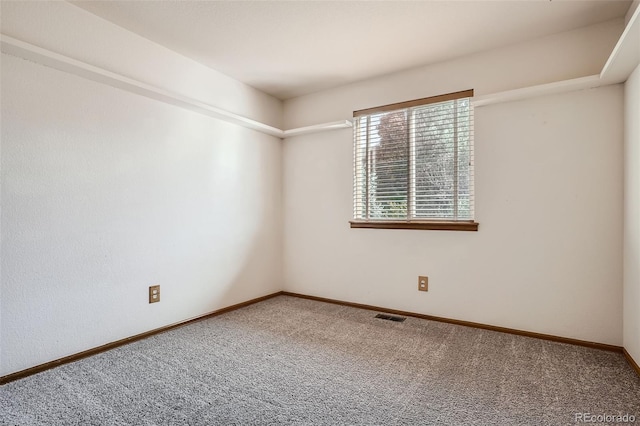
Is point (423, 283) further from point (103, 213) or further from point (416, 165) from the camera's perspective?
point (103, 213)

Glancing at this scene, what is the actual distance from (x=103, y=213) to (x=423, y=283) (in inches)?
100

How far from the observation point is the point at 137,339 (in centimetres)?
226

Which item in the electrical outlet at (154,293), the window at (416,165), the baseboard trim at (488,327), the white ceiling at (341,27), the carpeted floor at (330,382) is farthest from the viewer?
the window at (416,165)

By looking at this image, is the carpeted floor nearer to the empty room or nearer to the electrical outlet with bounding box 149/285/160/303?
the empty room

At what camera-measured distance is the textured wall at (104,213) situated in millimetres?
1753

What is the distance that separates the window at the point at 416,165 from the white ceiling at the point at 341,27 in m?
0.43

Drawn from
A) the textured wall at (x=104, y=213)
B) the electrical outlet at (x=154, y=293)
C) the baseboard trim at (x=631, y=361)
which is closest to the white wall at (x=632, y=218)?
the baseboard trim at (x=631, y=361)

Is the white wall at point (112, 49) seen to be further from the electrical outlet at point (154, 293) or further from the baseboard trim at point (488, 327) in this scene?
the baseboard trim at point (488, 327)

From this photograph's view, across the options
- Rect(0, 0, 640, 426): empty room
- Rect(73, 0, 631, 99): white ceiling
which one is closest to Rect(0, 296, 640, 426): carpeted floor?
Rect(0, 0, 640, 426): empty room

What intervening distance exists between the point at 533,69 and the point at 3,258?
143 inches

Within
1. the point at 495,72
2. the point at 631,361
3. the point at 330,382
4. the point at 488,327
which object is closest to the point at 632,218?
the point at 631,361

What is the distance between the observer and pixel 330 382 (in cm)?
169

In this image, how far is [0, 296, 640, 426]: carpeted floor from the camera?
1.41 metres

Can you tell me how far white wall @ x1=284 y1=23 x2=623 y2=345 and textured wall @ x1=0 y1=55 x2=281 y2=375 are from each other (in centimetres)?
137
